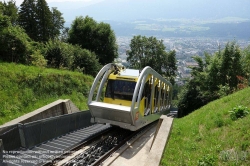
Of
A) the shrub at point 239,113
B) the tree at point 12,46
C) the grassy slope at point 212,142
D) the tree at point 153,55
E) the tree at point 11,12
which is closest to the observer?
the grassy slope at point 212,142

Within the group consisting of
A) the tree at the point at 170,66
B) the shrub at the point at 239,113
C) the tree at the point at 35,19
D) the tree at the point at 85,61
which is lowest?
the tree at the point at 170,66

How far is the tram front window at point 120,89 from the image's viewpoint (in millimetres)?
11810

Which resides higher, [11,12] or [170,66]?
[11,12]

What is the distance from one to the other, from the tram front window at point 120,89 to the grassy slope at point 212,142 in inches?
119

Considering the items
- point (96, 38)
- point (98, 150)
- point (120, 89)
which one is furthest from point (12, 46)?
point (96, 38)

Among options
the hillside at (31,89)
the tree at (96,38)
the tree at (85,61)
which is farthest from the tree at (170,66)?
the hillside at (31,89)

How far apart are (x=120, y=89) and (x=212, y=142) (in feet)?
17.8

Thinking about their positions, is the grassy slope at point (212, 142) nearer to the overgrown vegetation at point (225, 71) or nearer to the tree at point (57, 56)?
the overgrown vegetation at point (225, 71)

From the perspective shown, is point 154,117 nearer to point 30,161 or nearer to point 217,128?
point 217,128

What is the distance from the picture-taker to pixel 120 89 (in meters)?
12.0

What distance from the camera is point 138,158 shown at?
8.99 metres

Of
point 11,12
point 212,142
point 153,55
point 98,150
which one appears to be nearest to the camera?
point 212,142

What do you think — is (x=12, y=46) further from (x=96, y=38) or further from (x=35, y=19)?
(x=35, y=19)

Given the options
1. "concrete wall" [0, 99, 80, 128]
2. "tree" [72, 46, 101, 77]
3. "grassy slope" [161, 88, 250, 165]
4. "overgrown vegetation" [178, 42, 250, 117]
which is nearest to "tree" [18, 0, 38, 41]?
"tree" [72, 46, 101, 77]
